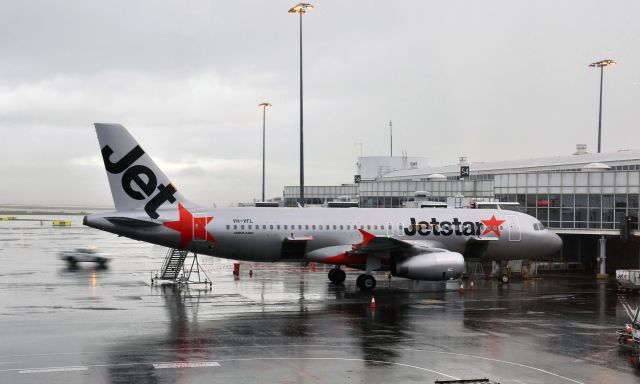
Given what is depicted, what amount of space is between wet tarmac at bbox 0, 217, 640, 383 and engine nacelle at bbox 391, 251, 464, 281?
1100mm

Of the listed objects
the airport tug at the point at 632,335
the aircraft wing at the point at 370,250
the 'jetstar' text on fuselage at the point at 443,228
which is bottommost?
the airport tug at the point at 632,335

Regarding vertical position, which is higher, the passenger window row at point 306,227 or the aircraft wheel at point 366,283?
the passenger window row at point 306,227

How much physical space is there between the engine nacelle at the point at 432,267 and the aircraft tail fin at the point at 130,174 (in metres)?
11.7

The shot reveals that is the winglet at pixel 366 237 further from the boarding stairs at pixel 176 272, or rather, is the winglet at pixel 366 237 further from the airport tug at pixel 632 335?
the airport tug at pixel 632 335

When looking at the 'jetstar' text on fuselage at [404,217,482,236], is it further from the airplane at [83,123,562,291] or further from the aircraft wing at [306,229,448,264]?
the aircraft wing at [306,229,448,264]

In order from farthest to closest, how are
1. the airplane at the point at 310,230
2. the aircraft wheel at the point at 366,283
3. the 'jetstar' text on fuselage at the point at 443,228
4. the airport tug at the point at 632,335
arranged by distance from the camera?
the 'jetstar' text on fuselage at the point at 443,228 < the aircraft wheel at the point at 366,283 < the airplane at the point at 310,230 < the airport tug at the point at 632,335

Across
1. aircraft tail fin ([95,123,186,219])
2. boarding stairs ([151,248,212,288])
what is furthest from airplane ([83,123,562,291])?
boarding stairs ([151,248,212,288])

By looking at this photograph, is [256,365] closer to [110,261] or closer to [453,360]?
[453,360]

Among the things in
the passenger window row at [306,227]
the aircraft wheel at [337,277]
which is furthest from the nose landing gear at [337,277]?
the passenger window row at [306,227]

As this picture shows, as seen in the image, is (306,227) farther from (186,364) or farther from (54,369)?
(54,369)

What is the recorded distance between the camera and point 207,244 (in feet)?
116

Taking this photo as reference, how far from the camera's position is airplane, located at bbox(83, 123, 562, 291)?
34.4 metres

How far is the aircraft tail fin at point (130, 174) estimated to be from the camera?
3409 cm

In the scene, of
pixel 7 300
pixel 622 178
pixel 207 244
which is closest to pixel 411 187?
pixel 622 178
